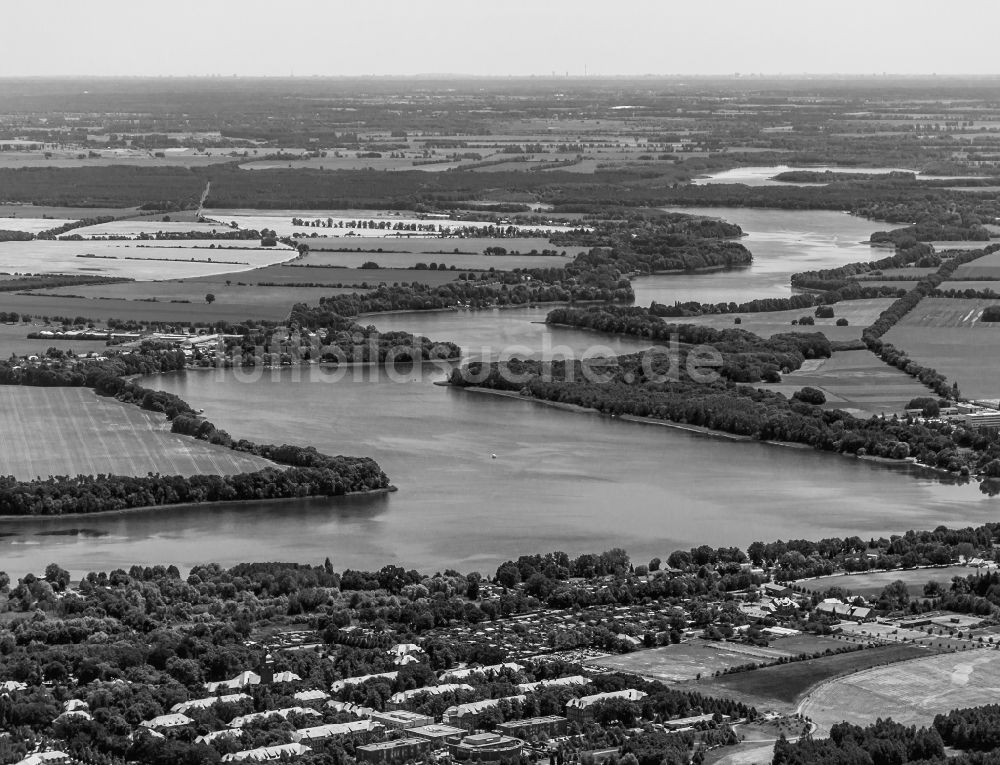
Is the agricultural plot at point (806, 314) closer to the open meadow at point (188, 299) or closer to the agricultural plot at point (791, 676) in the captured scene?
the open meadow at point (188, 299)

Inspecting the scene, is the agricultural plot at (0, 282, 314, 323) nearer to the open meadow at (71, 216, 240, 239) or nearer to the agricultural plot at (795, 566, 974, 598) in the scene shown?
the open meadow at (71, 216, 240, 239)

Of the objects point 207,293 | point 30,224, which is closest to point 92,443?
point 207,293

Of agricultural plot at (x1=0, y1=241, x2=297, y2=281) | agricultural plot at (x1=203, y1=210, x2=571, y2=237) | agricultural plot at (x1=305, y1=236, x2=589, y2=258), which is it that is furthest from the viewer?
agricultural plot at (x1=203, y1=210, x2=571, y2=237)

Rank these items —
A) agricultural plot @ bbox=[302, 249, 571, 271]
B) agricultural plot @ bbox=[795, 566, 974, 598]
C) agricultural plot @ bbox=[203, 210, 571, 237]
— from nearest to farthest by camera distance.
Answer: agricultural plot @ bbox=[795, 566, 974, 598], agricultural plot @ bbox=[302, 249, 571, 271], agricultural plot @ bbox=[203, 210, 571, 237]

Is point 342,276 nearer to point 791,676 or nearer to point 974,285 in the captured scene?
point 974,285

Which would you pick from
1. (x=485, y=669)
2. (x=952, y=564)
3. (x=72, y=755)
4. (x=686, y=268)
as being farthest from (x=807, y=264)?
(x=72, y=755)

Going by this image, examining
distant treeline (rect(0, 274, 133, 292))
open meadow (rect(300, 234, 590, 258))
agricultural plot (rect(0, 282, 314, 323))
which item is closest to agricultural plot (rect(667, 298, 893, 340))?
agricultural plot (rect(0, 282, 314, 323))

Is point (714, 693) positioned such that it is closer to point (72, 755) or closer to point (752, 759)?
point (752, 759)
